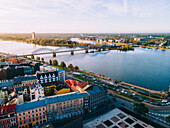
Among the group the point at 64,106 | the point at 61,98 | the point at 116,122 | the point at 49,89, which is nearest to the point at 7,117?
the point at 61,98

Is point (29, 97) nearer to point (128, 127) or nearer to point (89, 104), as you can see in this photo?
point (89, 104)

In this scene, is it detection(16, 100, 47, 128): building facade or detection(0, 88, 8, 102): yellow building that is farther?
detection(0, 88, 8, 102): yellow building

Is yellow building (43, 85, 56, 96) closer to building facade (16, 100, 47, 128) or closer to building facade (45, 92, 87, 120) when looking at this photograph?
building facade (45, 92, 87, 120)

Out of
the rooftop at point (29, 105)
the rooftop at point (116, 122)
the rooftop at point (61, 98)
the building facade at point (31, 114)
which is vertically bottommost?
the rooftop at point (116, 122)

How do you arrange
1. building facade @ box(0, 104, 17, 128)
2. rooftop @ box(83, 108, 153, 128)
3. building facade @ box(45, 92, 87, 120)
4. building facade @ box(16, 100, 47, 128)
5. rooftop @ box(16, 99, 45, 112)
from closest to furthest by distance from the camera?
building facade @ box(0, 104, 17, 128) → building facade @ box(16, 100, 47, 128) → rooftop @ box(16, 99, 45, 112) → rooftop @ box(83, 108, 153, 128) → building facade @ box(45, 92, 87, 120)

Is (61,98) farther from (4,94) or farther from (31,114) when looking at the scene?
(4,94)

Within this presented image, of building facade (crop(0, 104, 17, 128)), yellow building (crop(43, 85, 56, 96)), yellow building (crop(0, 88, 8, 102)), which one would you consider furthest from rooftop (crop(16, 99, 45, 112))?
yellow building (crop(0, 88, 8, 102))

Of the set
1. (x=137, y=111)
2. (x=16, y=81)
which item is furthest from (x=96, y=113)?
(x=16, y=81)

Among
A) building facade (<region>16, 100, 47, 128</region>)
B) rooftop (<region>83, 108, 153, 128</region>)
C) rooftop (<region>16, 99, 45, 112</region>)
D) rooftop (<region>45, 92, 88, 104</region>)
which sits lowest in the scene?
rooftop (<region>83, 108, 153, 128</region>)


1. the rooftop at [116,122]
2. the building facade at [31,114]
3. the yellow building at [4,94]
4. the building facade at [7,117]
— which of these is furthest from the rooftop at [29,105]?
the yellow building at [4,94]

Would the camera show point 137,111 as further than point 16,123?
Yes

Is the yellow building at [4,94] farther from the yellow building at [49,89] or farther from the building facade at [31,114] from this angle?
the building facade at [31,114]
